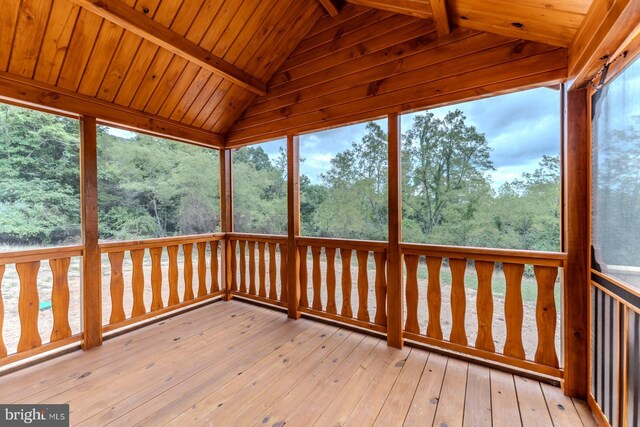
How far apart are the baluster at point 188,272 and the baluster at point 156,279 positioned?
0.30m

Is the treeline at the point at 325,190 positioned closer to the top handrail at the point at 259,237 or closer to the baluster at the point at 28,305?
the top handrail at the point at 259,237

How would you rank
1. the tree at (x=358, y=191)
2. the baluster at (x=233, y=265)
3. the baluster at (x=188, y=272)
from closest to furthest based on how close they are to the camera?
1. the tree at (x=358, y=191)
2. the baluster at (x=188, y=272)
3. the baluster at (x=233, y=265)

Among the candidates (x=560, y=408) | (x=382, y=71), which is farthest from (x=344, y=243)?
(x=560, y=408)

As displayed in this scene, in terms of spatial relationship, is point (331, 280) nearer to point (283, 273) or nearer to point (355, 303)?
point (355, 303)

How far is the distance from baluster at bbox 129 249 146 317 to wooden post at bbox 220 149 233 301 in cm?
102

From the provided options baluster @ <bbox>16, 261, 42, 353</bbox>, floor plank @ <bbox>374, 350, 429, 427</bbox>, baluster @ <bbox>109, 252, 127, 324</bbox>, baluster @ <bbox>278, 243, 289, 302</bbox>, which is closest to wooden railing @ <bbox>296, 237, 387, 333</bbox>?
baluster @ <bbox>278, 243, 289, 302</bbox>

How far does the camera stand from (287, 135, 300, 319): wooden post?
3098 millimetres

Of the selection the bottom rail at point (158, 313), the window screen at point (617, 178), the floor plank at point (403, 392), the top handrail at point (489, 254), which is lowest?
the floor plank at point (403, 392)

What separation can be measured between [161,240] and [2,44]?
1.97 metres

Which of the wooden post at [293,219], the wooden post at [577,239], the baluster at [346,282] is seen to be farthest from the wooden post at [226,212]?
the wooden post at [577,239]

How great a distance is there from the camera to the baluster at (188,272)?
133 inches

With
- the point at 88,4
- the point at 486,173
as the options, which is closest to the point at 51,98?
the point at 88,4

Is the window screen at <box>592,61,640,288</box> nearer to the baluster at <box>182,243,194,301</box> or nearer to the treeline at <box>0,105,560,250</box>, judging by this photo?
the treeline at <box>0,105,560,250</box>

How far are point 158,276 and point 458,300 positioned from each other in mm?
3171
